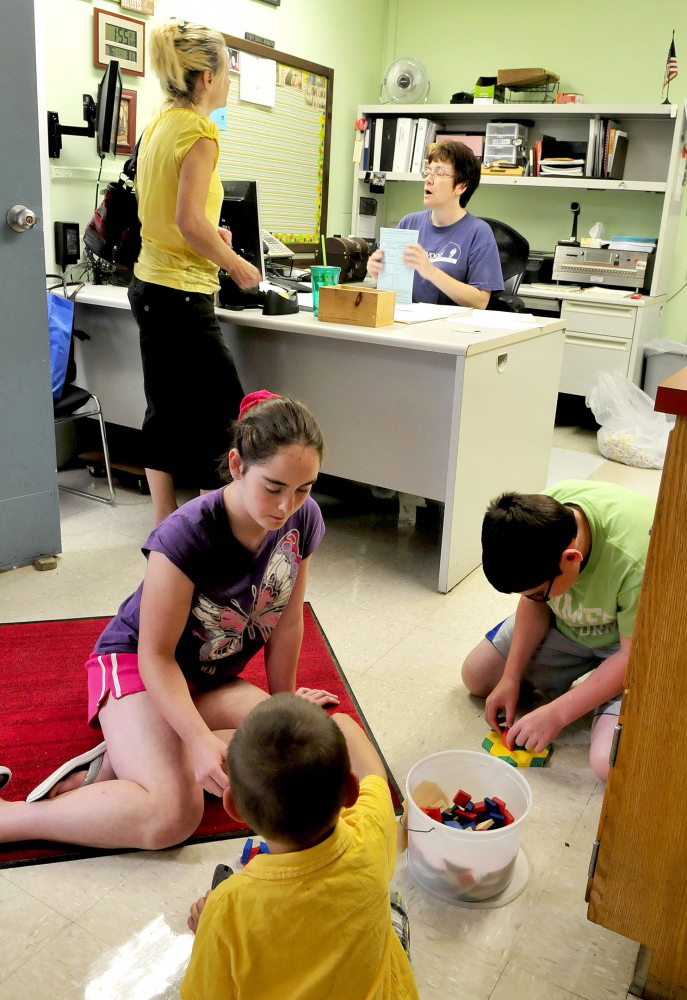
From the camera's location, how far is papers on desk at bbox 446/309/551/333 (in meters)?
2.64

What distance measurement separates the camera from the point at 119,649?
60.2 inches

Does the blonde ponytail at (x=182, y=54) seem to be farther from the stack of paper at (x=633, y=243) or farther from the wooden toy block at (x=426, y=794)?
the stack of paper at (x=633, y=243)

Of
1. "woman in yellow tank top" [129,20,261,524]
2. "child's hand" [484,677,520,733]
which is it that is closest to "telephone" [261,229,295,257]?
"woman in yellow tank top" [129,20,261,524]

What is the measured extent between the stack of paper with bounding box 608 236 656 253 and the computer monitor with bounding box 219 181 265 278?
258cm

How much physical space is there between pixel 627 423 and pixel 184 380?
2497 mm

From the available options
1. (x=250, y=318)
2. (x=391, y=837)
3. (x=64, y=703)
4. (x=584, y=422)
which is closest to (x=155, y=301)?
(x=250, y=318)

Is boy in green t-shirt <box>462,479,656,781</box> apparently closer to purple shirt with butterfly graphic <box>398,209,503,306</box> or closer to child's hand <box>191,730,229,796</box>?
child's hand <box>191,730,229,796</box>

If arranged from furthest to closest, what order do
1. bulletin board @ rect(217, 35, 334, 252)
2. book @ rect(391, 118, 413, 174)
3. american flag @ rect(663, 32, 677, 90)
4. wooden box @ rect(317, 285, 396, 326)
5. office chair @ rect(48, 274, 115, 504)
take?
book @ rect(391, 118, 413, 174) → american flag @ rect(663, 32, 677, 90) → bulletin board @ rect(217, 35, 334, 252) → office chair @ rect(48, 274, 115, 504) → wooden box @ rect(317, 285, 396, 326)

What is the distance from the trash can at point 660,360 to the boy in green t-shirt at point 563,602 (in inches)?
115

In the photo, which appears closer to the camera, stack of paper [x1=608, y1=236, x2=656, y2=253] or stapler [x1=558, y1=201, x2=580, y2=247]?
stack of paper [x1=608, y1=236, x2=656, y2=253]

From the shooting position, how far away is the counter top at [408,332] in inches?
92.4

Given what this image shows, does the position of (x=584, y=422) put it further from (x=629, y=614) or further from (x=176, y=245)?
(x=629, y=614)

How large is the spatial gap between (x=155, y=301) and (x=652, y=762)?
6.09 ft

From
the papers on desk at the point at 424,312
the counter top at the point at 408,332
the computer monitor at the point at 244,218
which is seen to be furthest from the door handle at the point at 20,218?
the papers on desk at the point at 424,312
